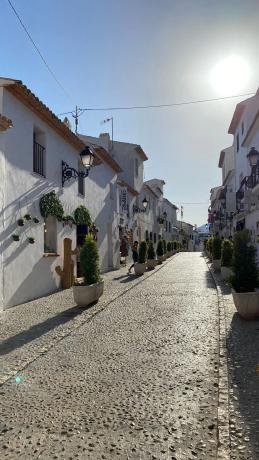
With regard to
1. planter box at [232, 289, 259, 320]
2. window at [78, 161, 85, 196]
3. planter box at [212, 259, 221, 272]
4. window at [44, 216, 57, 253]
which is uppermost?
window at [78, 161, 85, 196]

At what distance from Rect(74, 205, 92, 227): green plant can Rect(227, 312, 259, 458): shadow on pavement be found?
8331 mm

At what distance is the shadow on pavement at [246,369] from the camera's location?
11.7ft

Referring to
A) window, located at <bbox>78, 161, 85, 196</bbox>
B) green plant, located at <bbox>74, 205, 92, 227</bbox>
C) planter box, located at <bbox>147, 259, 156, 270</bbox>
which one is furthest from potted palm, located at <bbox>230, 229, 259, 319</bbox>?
planter box, located at <bbox>147, 259, 156, 270</bbox>

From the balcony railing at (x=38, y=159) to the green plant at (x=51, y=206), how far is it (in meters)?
0.72

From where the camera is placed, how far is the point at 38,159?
11.8m

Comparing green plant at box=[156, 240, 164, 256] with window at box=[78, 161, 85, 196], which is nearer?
window at box=[78, 161, 85, 196]

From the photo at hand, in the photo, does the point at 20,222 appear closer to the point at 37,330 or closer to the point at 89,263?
the point at 89,263

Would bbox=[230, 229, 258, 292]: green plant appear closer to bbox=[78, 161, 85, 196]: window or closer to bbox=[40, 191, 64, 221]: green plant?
bbox=[40, 191, 64, 221]: green plant

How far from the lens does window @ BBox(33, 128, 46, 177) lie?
11.6 m

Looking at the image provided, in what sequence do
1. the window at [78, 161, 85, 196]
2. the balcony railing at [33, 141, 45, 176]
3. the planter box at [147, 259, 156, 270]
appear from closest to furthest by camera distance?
the balcony railing at [33, 141, 45, 176] → the window at [78, 161, 85, 196] → the planter box at [147, 259, 156, 270]

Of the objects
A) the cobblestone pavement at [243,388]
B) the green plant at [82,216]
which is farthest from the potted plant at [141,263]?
the cobblestone pavement at [243,388]

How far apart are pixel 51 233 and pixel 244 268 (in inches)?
268

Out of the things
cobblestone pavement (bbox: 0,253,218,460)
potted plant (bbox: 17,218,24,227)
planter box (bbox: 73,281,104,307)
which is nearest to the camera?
cobblestone pavement (bbox: 0,253,218,460)

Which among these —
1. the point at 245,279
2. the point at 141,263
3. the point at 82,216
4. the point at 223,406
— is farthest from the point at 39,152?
the point at 223,406
